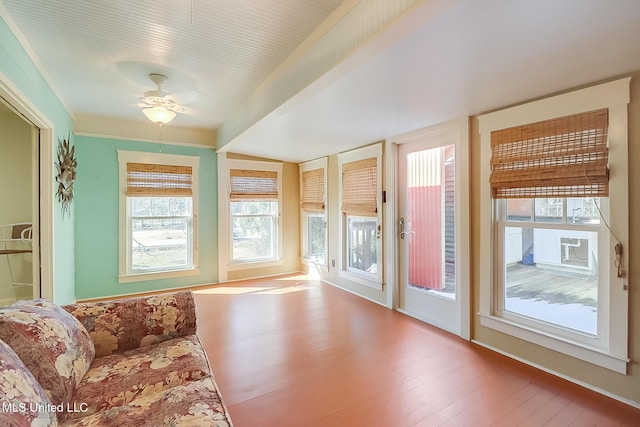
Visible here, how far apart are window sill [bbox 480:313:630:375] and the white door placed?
277 millimetres

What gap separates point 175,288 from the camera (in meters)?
4.55

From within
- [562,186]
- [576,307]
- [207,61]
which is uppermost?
[207,61]

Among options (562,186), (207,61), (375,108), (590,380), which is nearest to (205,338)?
(207,61)

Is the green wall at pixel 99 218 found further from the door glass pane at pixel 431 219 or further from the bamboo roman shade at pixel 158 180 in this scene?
the door glass pane at pixel 431 219

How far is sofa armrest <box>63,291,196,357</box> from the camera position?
1685 mm

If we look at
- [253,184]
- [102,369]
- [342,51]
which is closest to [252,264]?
[253,184]

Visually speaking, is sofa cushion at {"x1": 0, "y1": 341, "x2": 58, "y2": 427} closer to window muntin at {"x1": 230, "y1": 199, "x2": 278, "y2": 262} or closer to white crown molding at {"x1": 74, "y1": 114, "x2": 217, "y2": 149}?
white crown molding at {"x1": 74, "y1": 114, "x2": 217, "y2": 149}

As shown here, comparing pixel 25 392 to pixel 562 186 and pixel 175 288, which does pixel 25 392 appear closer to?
pixel 562 186

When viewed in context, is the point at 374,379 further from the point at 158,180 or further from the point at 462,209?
the point at 158,180

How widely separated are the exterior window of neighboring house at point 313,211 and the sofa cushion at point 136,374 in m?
3.43

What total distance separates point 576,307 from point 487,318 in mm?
647

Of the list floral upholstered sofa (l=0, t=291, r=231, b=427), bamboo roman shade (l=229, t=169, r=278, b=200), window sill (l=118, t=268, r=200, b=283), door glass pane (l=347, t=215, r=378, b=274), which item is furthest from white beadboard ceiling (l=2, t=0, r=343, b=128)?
window sill (l=118, t=268, r=200, b=283)

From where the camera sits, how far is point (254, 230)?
5.27 m

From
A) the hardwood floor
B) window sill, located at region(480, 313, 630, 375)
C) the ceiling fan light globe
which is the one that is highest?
the ceiling fan light globe
